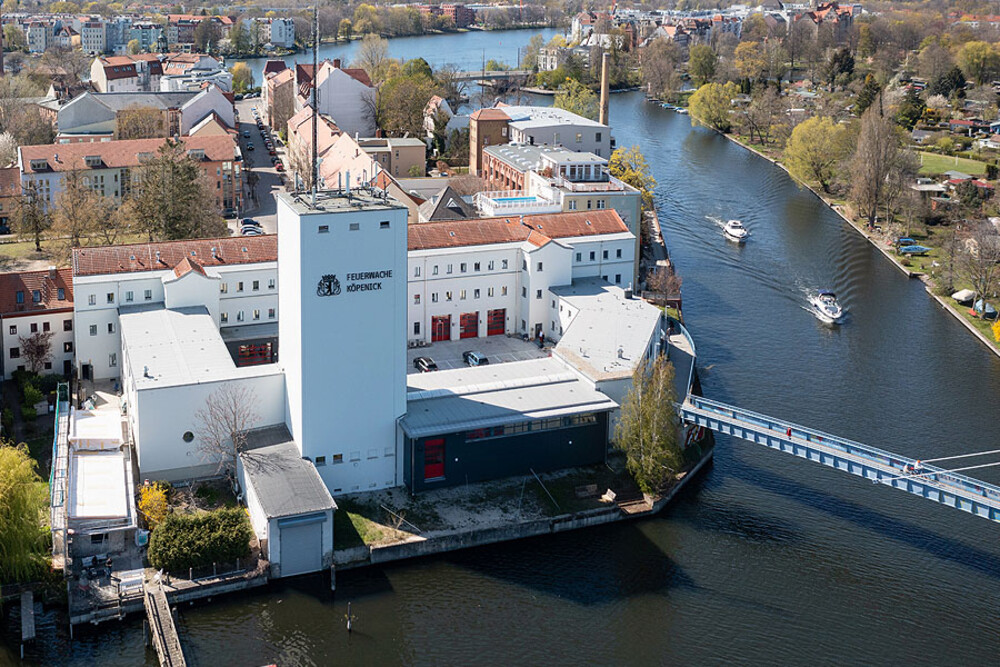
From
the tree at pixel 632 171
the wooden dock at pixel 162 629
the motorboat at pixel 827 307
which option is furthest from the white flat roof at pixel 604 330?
the tree at pixel 632 171

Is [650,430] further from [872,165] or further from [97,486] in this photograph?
[872,165]

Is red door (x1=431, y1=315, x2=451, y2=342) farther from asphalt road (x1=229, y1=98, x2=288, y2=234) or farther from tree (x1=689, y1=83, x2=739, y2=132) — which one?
tree (x1=689, y1=83, x2=739, y2=132)

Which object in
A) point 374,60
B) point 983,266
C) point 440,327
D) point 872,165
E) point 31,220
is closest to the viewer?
point 440,327

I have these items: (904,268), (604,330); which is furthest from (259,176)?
(904,268)

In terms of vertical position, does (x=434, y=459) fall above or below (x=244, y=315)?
below

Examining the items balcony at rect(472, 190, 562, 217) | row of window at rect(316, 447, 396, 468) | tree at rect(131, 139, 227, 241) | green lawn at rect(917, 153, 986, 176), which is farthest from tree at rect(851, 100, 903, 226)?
row of window at rect(316, 447, 396, 468)
